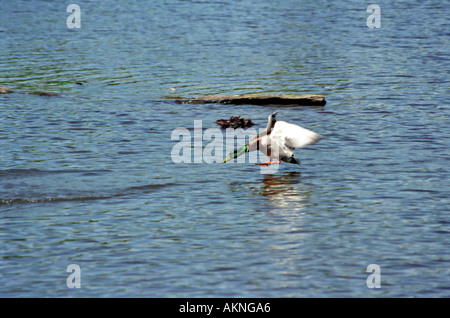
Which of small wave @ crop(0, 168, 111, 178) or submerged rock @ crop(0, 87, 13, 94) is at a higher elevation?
submerged rock @ crop(0, 87, 13, 94)

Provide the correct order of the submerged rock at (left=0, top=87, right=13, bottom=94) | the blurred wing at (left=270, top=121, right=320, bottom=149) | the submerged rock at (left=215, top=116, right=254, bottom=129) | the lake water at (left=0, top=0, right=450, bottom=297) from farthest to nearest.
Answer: the submerged rock at (left=0, top=87, right=13, bottom=94) → the submerged rock at (left=215, top=116, right=254, bottom=129) → the blurred wing at (left=270, top=121, right=320, bottom=149) → the lake water at (left=0, top=0, right=450, bottom=297)

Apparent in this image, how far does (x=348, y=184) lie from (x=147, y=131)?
18.3ft

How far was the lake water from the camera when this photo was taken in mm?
9523

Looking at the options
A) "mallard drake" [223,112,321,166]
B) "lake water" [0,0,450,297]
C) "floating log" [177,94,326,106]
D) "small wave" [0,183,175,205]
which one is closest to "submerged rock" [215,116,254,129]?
"lake water" [0,0,450,297]

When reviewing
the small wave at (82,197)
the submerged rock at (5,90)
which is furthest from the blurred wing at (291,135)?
the submerged rock at (5,90)

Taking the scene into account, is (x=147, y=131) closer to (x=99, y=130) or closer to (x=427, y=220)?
(x=99, y=130)

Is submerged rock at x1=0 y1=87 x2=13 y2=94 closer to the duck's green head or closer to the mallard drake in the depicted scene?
the duck's green head

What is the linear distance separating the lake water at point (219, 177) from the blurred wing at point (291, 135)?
2.25 feet

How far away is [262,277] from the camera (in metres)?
9.27

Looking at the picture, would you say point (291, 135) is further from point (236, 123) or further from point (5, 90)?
point (5, 90)

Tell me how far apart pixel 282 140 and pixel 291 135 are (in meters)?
0.19

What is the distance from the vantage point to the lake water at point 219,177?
31.2 feet

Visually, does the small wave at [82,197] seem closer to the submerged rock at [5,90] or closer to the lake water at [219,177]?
the lake water at [219,177]
